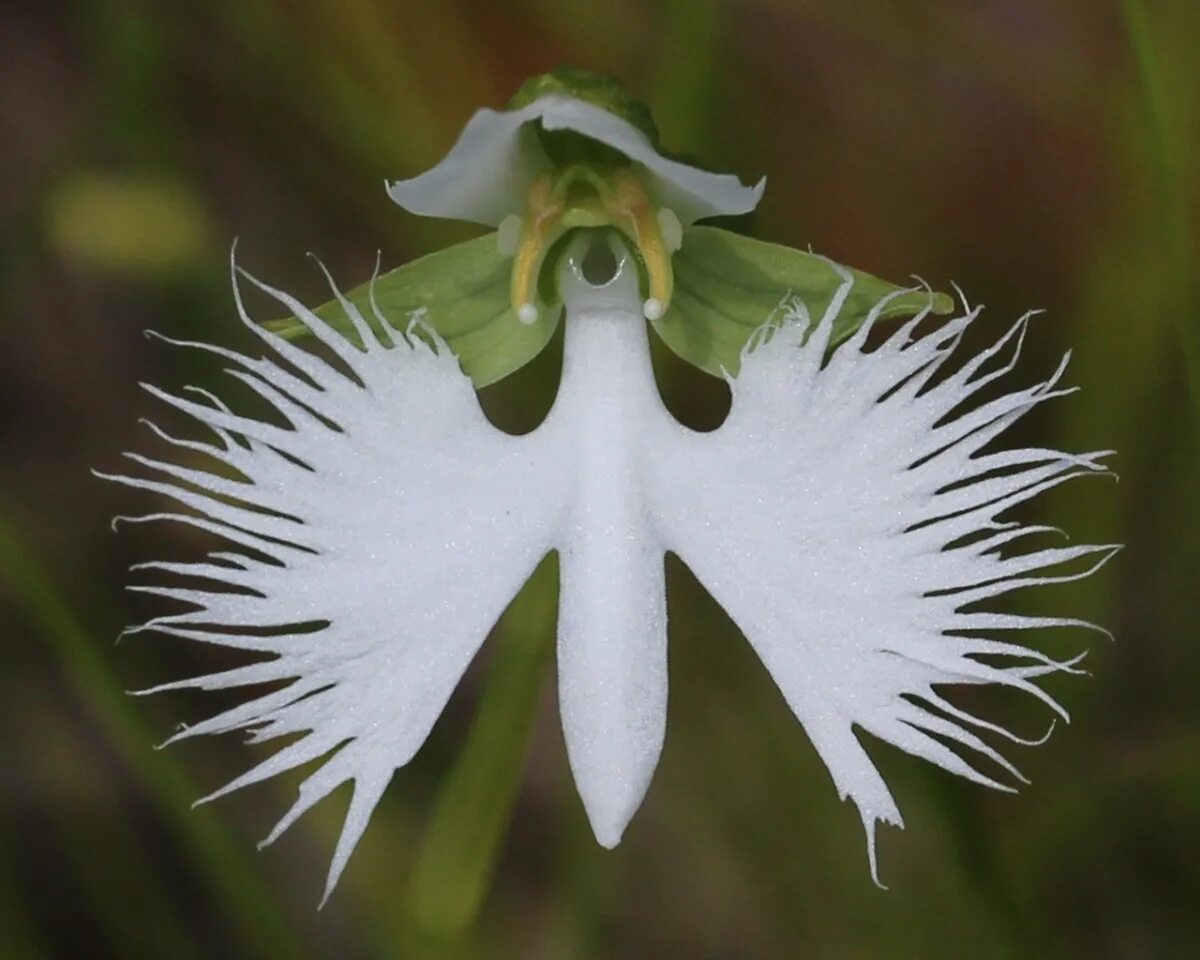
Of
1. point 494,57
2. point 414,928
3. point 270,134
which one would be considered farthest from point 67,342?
point 414,928

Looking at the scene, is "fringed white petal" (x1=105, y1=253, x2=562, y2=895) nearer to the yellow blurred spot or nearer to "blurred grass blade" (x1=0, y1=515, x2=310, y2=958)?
"blurred grass blade" (x1=0, y1=515, x2=310, y2=958)

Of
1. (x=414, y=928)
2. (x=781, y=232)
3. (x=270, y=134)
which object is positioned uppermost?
→ (x=270, y=134)

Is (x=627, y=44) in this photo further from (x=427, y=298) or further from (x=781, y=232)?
(x=427, y=298)

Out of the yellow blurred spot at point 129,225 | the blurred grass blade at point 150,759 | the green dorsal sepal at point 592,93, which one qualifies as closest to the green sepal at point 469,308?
the green dorsal sepal at point 592,93

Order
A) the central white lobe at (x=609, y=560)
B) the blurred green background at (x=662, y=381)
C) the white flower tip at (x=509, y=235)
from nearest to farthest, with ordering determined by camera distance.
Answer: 1. the central white lobe at (x=609, y=560)
2. the white flower tip at (x=509, y=235)
3. the blurred green background at (x=662, y=381)

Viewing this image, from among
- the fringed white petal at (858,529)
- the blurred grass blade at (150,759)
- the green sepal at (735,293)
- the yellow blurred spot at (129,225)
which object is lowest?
the blurred grass blade at (150,759)

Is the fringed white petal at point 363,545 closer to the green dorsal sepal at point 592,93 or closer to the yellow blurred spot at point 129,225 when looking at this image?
the green dorsal sepal at point 592,93

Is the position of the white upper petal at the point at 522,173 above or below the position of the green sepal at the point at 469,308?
above
